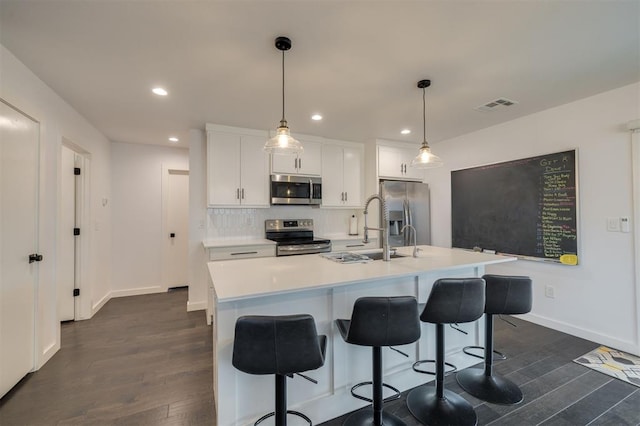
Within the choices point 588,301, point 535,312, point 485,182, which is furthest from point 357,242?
point 588,301

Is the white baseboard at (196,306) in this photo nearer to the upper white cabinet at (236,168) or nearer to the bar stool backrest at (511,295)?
the upper white cabinet at (236,168)

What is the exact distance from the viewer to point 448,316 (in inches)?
65.4

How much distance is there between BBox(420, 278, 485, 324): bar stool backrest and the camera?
163 cm

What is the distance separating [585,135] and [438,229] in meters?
2.10

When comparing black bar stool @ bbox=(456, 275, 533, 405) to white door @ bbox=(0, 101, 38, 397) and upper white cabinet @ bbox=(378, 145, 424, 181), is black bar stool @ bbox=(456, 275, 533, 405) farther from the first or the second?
white door @ bbox=(0, 101, 38, 397)

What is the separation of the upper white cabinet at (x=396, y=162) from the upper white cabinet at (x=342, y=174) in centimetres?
39

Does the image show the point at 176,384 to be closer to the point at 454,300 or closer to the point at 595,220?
the point at 454,300

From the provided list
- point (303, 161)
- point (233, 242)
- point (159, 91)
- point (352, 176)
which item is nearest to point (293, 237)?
point (233, 242)

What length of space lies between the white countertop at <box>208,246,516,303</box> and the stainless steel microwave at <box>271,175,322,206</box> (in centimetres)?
159

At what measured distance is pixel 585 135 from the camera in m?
2.78

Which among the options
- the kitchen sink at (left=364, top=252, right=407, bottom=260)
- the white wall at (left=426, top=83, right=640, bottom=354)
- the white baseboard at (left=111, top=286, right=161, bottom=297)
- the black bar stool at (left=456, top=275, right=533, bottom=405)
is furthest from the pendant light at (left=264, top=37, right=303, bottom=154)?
the white baseboard at (left=111, top=286, right=161, bottom=297)

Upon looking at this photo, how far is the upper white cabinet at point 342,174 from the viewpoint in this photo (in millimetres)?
4164

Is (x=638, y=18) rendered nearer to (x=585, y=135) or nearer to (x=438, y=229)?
(x=585, y=135)

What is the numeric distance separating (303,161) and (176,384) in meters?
2.94
